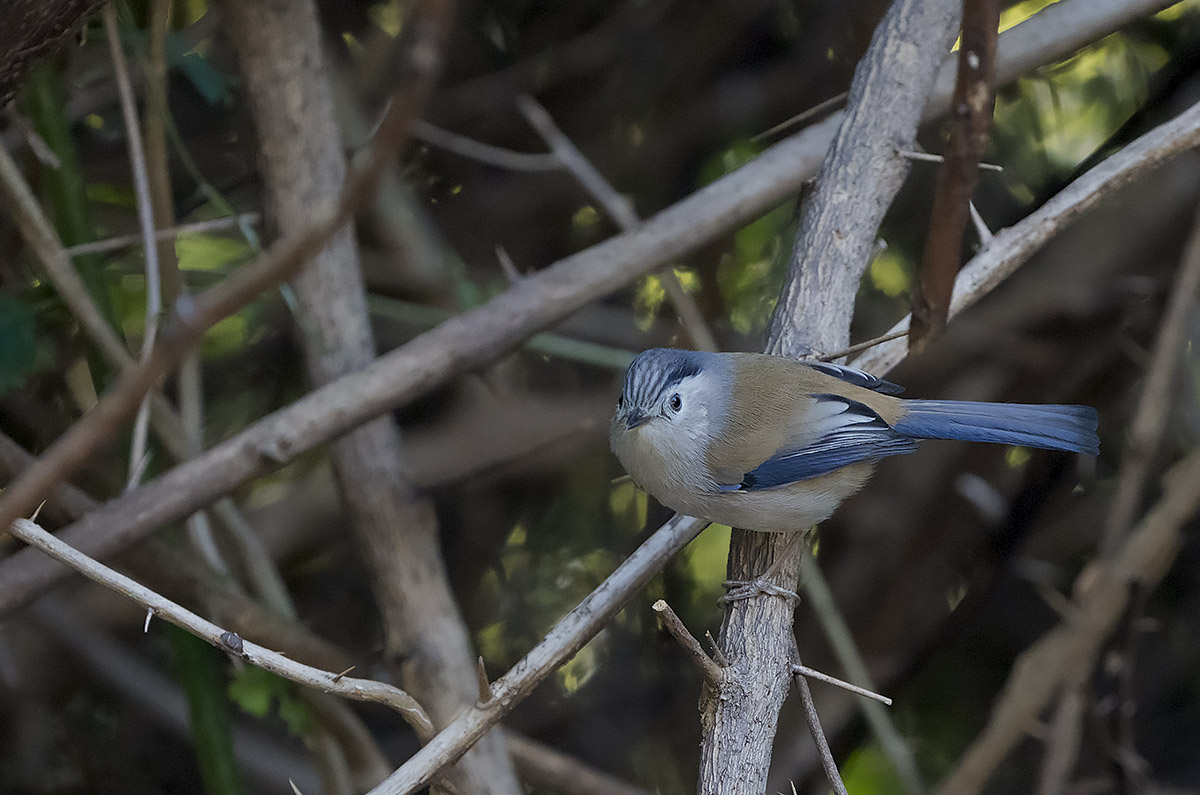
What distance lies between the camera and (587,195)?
4.34 m

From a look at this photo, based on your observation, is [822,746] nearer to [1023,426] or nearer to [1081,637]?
[1023,426]

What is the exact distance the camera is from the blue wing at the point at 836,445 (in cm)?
238

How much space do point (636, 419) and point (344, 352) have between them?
104 centimetres

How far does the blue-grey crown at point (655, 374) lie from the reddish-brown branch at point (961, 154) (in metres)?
0.67

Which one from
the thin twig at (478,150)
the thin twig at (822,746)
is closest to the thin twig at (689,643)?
the thin twig at (822,746)

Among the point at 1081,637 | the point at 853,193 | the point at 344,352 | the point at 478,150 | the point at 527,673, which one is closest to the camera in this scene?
the point at 527,673

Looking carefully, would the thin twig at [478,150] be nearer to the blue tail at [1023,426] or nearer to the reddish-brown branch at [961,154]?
the blue tail at [1023,426]

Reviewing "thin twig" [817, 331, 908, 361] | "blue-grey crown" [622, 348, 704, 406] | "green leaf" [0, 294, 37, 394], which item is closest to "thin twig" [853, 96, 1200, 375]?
"thin twig" [817, 331, 908, 361]

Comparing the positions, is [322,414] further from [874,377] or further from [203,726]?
[874,377]

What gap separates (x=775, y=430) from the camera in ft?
7.98

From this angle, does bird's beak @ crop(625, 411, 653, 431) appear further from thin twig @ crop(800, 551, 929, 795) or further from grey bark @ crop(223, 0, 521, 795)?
thin twig @ crop(800, 551, 929, 795)

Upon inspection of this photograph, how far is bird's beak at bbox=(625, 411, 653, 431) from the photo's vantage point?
7.86 feet

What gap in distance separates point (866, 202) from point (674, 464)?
803 mm

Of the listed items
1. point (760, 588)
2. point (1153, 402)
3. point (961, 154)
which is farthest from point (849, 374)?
point (1153, 402)
